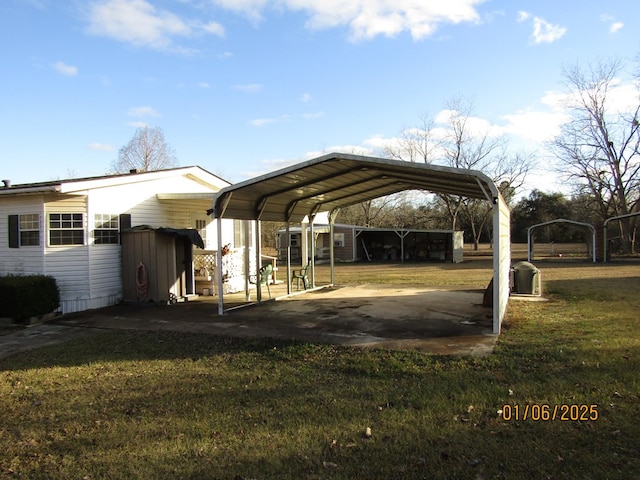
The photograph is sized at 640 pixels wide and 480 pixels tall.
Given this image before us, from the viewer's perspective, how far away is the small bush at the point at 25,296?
8.86 m

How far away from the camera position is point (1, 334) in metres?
8.05

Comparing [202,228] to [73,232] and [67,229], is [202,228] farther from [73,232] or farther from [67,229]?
[67,229]

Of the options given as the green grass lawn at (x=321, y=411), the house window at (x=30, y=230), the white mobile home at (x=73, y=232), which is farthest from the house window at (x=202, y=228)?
the green grass lawn at (x=321, y=411)

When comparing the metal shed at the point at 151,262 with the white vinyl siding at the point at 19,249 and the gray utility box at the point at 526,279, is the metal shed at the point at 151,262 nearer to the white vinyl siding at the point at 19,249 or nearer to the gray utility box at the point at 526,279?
the white vinyl siding at the point at 19,249

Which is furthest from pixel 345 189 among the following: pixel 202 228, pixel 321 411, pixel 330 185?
pixel 321 411

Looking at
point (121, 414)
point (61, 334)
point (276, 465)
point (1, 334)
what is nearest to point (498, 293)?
point (276, 465)

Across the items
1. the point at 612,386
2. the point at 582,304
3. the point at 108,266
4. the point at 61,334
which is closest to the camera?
the point at 612,386

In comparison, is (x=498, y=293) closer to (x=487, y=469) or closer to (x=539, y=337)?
(x=539, y=337)

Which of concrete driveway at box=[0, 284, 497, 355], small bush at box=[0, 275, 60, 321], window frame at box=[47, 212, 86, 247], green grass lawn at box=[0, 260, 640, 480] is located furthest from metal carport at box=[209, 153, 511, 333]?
small bush at box=[0, 275, 60, 321]

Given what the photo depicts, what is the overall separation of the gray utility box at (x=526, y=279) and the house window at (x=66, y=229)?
1095 cm

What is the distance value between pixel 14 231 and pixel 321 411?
31.4 ft

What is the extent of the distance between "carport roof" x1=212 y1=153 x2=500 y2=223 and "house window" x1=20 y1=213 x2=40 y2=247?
427cm

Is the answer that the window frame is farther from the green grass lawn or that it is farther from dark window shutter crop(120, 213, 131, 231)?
the green grass lawn

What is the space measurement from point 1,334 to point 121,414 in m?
5.53
